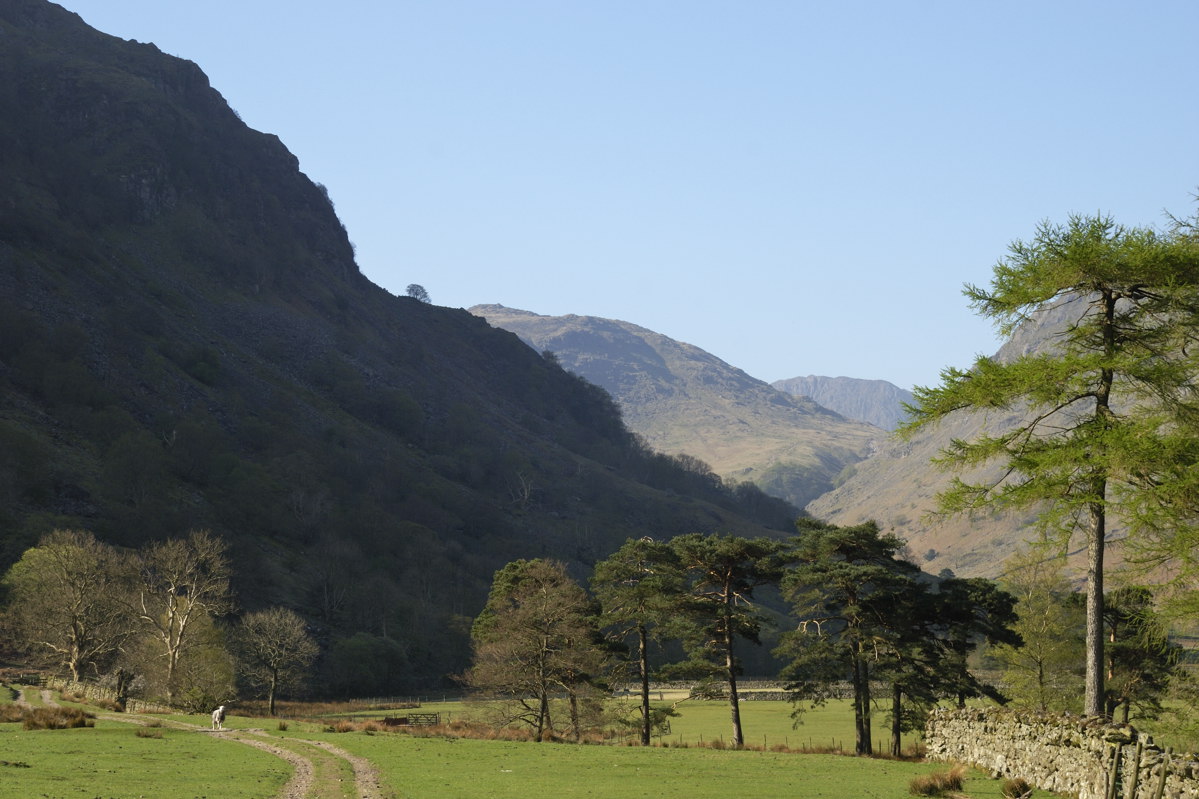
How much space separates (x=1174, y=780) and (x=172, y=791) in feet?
80.9

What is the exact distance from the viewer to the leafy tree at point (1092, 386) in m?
28.3

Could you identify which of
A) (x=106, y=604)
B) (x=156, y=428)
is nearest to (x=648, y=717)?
(x=106, y=604)

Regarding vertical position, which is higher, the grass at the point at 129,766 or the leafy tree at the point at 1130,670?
the leafy tree at the point at 1130,670

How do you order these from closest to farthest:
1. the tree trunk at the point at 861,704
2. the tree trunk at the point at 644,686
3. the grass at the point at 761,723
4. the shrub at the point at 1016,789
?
the shrub at the point at 1016,789, the tree trunk at the point at 861,704, the tree trunk at the point at 644,686, the grass at the point at 761,723

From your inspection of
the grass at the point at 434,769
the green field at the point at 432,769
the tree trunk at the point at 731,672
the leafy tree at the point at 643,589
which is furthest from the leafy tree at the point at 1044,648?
the grass at the point at 434,769

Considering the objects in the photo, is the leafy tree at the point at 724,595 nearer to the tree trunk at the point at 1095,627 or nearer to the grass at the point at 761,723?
the grass at the point at 761,723

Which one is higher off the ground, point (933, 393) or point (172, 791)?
point (933, 393)

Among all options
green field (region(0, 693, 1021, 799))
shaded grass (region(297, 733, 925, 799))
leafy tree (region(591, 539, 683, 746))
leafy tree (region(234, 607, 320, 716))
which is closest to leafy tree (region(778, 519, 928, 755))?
leafy tree (region(591, 539, 683, 746))

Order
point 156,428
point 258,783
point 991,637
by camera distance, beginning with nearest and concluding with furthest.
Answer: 1. point 258,783
2. point 991,637
3. point 156,428

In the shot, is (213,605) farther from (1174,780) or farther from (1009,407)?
(1174,780)

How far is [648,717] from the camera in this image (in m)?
57.9

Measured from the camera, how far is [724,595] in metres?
56.8

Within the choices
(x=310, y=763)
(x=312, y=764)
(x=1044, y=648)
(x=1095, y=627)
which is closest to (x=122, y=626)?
(x=310, y=763)

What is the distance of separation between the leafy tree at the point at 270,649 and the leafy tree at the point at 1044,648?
55.8 m
